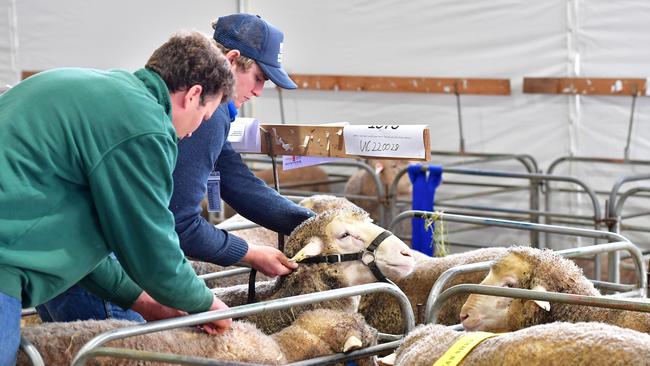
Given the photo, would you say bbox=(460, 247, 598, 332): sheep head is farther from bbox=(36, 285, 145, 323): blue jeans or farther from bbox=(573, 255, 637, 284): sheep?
bbox=(573, 255, 637, 284): sheep

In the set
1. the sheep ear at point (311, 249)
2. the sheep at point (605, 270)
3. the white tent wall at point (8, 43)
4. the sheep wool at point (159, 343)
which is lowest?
the sheep at point (605, 270)

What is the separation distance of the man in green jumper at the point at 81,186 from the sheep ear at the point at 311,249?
1.08 meters

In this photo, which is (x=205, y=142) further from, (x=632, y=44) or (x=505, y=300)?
(x=632, y=44)

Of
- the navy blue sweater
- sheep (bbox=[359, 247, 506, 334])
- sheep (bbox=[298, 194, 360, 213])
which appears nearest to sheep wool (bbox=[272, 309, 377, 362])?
the navy blue sweater

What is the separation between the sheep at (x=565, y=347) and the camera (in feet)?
7.54

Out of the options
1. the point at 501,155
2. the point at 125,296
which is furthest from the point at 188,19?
the point at 125,296

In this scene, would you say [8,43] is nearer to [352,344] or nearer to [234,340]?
[234,340]

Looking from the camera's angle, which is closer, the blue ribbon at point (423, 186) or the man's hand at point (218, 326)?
the man's hand at point (218, 326)

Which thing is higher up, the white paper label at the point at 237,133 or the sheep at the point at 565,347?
the white paper label at the point at 237,133

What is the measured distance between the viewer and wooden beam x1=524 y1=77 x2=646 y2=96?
756cm

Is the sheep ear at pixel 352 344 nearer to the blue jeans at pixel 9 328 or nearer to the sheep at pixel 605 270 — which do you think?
the blue jeans at pixel 9 328

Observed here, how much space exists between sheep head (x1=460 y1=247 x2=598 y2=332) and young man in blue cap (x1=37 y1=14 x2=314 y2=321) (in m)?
0.71

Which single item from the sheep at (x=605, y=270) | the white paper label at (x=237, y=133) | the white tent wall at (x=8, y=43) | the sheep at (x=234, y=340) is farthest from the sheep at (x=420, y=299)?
the white tent wall at (x=8, y=43)

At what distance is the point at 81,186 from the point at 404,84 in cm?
655
